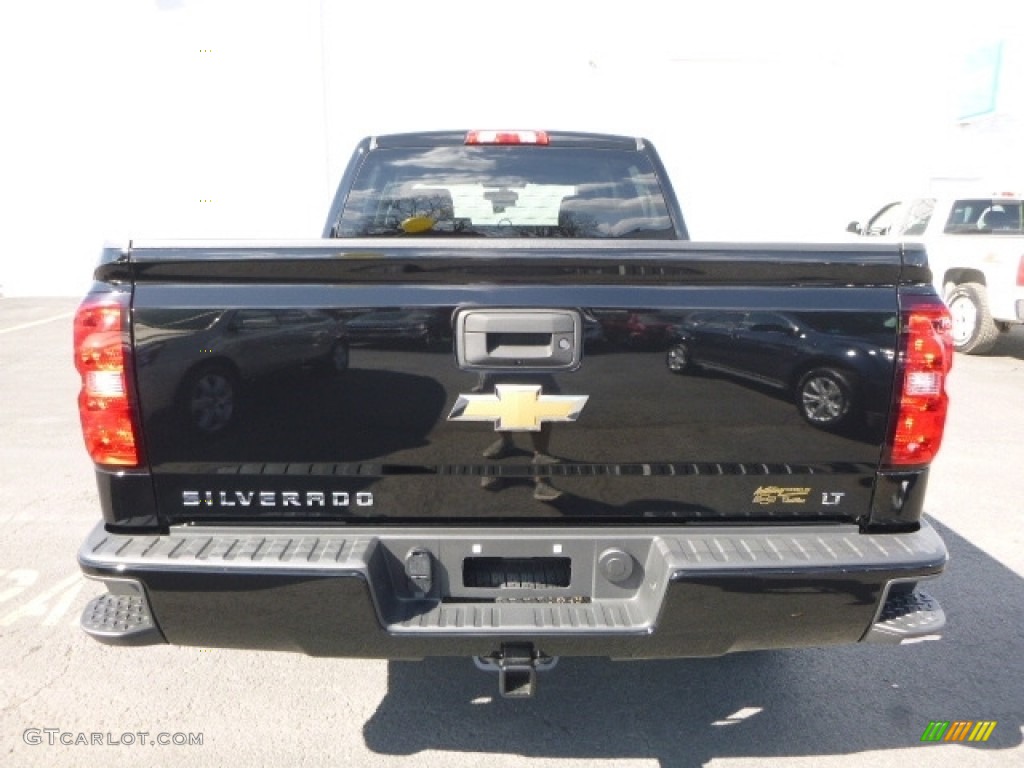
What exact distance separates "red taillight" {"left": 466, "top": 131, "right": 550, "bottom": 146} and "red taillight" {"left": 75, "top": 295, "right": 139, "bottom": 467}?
202 cm

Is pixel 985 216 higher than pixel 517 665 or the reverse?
higher

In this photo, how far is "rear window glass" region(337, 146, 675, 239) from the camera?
3691 mm

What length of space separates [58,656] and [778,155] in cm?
1478

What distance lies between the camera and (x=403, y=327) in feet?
6.57

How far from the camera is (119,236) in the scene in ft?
6.66

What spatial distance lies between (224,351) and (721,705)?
222 centimetres

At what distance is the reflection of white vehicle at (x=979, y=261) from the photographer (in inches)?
364

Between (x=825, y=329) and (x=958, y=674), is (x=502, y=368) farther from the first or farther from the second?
(x=958, y=674)

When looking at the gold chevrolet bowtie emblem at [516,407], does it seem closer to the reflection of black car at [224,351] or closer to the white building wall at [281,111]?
the reflection of black car at [224,351]

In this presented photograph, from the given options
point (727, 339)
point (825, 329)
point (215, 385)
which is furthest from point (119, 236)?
point (825, 329)

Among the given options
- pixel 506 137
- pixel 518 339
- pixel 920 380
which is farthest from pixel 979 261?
pixel 518 339

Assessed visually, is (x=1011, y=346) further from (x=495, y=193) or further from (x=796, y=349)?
(x=796, y=349)

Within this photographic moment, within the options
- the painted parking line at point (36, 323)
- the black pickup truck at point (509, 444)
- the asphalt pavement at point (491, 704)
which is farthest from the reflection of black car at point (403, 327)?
the painted parking line at point (36, 323)

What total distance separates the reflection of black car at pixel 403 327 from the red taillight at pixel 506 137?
5.92ft
